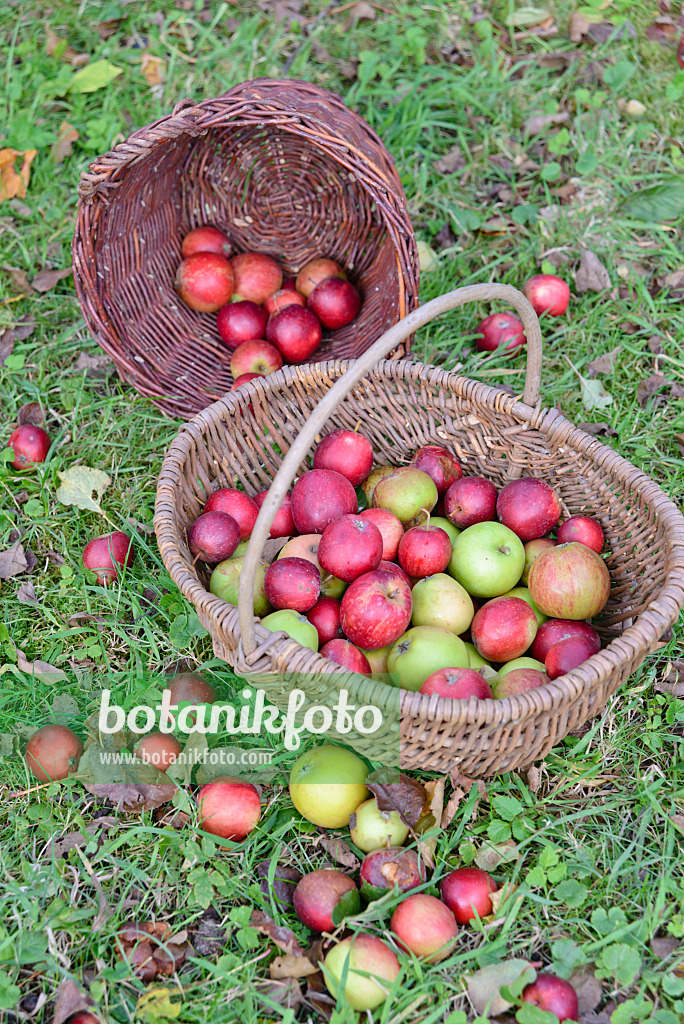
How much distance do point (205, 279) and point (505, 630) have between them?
2217mm

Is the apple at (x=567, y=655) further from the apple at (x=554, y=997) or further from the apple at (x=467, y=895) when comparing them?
the apple at (x=554, y=997)

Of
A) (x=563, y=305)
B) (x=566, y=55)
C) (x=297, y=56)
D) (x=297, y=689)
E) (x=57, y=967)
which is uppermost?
(x=566, y=55)

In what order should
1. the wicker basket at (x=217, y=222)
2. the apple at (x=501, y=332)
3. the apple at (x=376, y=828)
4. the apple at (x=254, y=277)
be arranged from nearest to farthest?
the apple at (x=376, y=828) → the wicker basket at (x=217, y=222) → the apple at (x=501, y=332) → the apple at (x=254, y=277)

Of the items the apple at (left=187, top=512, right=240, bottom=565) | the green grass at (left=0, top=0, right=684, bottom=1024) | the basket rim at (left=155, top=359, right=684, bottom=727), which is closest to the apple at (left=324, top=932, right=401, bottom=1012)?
the green grass at (left=0, top=0, right=684, bottom=1024)

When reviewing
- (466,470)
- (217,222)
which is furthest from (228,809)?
(217,222)

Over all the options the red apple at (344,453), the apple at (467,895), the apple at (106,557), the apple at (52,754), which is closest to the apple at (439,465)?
the red apple at (344,453)

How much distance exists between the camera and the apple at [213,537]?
2811 millimetres

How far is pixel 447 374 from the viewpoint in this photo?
303 centimetres

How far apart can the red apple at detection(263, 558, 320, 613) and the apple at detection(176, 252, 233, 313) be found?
174 centimetres

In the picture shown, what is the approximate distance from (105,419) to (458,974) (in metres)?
2.62

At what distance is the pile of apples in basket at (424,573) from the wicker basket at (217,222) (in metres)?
0.85


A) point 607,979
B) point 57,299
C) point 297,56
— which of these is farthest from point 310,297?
point 607,979

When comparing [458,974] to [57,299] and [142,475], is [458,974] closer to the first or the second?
[142,475]

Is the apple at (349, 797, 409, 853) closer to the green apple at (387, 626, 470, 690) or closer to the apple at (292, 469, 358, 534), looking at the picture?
the green apple at (387, 626, 470, 690)
